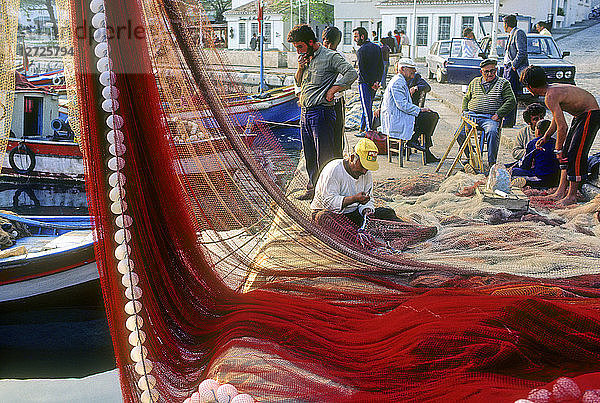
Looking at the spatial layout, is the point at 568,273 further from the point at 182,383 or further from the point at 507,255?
the point at 182,383

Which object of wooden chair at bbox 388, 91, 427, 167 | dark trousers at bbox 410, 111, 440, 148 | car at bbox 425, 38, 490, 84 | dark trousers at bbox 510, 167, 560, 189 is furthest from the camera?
car at bbox 425, 38, 490, 84

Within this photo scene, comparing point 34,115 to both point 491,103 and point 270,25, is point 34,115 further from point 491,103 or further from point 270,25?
point 270,25

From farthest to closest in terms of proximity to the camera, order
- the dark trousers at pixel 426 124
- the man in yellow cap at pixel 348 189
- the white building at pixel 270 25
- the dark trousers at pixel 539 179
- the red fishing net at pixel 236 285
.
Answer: the white building at pixel 270 25 → the dark trousers at pixel 426 124 → the dark trousers at pixel 539 179 → the man in yellow cap at pixel 348 189 → the red fishing net at pixel 236 285

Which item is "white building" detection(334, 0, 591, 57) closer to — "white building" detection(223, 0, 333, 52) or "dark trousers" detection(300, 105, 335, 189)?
"white building" detection(223, 0, 333, 52)

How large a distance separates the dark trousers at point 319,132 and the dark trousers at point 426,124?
2.21 metres

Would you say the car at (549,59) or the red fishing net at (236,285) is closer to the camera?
the red fishing net at (236,285)

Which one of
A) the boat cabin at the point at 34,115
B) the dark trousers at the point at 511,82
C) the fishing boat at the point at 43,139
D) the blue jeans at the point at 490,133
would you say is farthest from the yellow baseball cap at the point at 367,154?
the boat cabin at the point at 34,115

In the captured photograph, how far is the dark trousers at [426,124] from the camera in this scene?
753 cm

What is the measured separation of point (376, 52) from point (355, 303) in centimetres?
590

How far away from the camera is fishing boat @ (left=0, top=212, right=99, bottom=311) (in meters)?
4.92

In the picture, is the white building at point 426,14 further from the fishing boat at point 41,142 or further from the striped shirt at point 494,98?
the fishing boat at point 41,142

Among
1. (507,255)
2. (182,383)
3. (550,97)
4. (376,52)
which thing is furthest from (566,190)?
(182,383)

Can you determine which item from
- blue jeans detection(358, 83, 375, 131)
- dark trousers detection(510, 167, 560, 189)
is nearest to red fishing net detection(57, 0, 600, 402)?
dark trousers detection(510, 167, 560, 189)

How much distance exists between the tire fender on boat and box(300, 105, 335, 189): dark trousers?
19.2 feet
